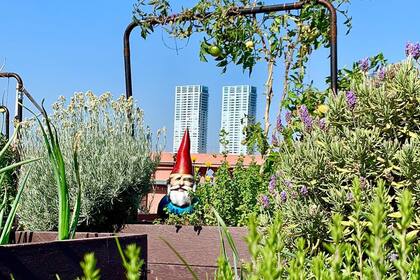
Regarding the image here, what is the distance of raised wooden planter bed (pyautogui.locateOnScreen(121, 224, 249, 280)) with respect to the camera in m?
3.40

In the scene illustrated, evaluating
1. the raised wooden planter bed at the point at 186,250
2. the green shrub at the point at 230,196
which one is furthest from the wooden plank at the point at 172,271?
the green shrub at the point at 230,196

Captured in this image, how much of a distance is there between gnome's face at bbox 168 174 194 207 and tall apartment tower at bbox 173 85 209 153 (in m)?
0.82

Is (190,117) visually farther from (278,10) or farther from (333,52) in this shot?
(333,52)

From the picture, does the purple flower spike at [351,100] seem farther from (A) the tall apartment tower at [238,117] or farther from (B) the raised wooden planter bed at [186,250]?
(A) the tall apartment tower at [238,117]

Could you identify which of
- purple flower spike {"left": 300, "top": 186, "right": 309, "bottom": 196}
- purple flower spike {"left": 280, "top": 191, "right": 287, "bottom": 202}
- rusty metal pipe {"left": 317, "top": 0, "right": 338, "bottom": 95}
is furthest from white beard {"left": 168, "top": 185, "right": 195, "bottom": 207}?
purple flower spike {"left": 300, "top": 186, "right": 309, "bottom": 196}

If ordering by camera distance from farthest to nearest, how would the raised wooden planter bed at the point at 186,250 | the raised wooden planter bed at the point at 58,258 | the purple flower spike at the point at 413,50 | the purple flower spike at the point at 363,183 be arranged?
the raised wooden planter bed at the point at 186,250 → the purple flower spike at the point at 413,50 → the purple flower spike at the point at 363,183 → the raised wooden planter bed at the point at 58,258

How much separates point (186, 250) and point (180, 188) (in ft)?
2.71

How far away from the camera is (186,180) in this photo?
4.30 metres

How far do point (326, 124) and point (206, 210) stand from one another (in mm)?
1622

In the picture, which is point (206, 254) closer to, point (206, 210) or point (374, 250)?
point (206, 210)

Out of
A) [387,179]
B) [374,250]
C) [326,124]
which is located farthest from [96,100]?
[374,250]

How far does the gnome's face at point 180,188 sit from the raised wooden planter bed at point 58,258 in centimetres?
148

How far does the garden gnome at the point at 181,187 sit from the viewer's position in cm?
417

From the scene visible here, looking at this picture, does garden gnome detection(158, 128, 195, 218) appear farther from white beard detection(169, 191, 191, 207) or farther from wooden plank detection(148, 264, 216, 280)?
wooden plank detection(148, 264, 216, 280)
